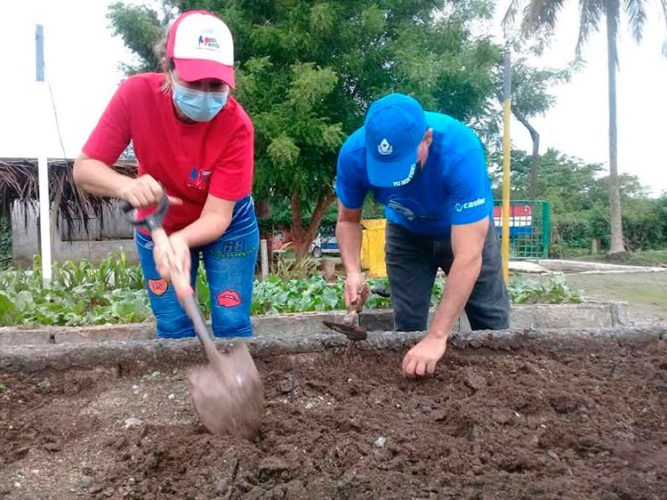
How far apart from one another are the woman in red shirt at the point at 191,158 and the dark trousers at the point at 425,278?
0.85 meters

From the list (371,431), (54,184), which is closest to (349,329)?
(371,431)

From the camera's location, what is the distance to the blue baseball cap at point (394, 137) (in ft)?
Result: 6.95

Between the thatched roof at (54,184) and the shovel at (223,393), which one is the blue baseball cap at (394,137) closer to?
the shovel at (223,393)

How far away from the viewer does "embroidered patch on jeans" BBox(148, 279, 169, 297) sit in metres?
2.64

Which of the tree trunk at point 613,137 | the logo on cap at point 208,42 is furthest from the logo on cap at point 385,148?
the tree trunk at point 613,137

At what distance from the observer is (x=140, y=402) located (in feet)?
7.56

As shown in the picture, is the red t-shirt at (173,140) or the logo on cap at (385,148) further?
the red t-shirt at (173,140)

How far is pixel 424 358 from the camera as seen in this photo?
2285 millimetres

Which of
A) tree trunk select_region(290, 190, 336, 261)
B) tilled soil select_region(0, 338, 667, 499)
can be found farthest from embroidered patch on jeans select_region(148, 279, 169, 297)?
tree trunk select_region(290, 190, 336, 261)

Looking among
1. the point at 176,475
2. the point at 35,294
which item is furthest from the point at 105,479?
the point at 35,294

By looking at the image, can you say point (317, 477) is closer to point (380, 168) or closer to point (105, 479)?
point (105, 479)

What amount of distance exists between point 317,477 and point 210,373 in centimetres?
47

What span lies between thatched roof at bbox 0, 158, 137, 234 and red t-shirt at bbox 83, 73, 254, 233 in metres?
6.40

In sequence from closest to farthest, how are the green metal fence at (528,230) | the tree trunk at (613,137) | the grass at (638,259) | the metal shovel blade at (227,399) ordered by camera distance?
the metal shovel blade at (227,399) → the green metal fence at (528,230) → the grass at (638,259) → the tree trunk at (613,137)
